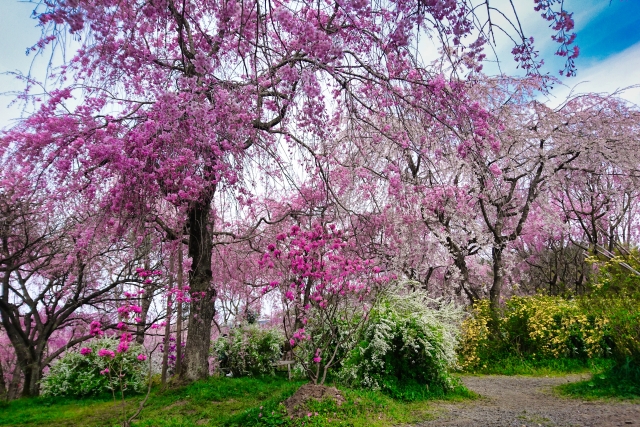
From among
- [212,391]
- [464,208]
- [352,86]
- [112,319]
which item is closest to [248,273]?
[112,319]

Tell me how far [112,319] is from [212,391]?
7.06 meters

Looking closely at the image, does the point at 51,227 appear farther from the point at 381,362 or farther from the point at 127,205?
the point at 381,362

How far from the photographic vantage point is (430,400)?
19.4 ft

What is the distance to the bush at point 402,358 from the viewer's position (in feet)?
19.9

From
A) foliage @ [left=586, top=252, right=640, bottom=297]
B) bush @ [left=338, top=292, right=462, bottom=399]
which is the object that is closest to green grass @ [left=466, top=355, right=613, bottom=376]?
foliage @ [left=586, top=252, right=640, bottom=297]

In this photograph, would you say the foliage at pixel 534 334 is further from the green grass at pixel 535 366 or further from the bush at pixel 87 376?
the bush at pixel 87 376

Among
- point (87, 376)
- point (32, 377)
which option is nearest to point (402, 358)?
point (87, 376)

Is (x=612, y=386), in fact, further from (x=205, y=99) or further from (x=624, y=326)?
(x=205, y=99)

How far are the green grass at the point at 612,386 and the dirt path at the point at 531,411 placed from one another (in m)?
0.27

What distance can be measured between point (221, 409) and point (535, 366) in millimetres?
6451

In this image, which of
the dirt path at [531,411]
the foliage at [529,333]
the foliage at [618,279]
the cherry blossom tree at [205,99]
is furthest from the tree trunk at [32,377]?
the foliage at [618,279]

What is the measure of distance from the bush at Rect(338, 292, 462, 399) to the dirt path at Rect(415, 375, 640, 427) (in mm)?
583

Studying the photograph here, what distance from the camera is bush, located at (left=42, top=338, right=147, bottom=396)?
767cm

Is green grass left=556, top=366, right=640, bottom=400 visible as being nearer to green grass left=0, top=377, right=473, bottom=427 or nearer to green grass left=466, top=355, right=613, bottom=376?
green grass left=0, top=377, right=473, bottom=427
